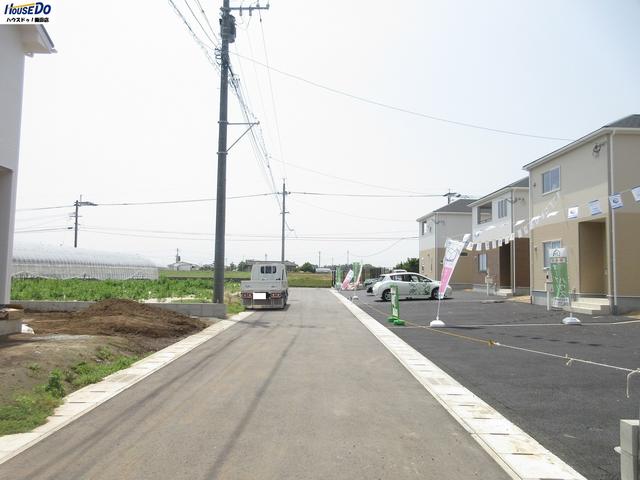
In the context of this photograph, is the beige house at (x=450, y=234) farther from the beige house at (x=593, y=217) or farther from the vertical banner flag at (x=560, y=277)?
the vertical banner flag at (x=560, y=277)

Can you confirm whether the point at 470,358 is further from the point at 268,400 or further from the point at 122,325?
the point at 122,325

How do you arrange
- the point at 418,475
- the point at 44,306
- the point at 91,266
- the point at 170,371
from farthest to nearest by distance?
the point at 91,266 < the point at 44,306 < the point at 170,371 < the point at 418,475

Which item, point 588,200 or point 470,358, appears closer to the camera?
point 470,358

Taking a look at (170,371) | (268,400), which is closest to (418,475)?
(268,400)

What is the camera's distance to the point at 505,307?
2275 cm

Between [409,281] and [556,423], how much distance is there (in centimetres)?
2329

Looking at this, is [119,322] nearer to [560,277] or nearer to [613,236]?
[560,277]

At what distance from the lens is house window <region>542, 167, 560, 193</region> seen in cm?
2227

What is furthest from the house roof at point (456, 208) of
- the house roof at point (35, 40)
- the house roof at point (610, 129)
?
the house roof at point (35, 40)

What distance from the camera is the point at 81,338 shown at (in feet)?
37.7

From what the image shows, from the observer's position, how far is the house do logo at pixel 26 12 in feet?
36.9

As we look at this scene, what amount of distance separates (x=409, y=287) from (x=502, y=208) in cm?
857

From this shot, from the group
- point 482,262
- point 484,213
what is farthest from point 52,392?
point 484,213

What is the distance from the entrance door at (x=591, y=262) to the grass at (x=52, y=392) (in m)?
17.1
